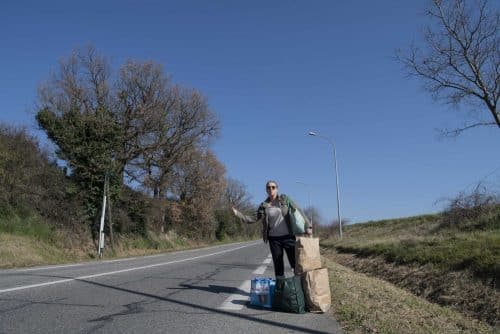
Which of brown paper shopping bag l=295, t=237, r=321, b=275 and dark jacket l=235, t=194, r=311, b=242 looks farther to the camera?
dark jacket l=235, t=194, r=311, b=242

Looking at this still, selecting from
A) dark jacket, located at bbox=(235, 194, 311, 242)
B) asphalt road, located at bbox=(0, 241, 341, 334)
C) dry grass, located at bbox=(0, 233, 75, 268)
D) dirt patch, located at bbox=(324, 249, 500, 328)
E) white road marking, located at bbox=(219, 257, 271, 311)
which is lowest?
dirt patch, located at bbox=(324, 249, 500, 328)

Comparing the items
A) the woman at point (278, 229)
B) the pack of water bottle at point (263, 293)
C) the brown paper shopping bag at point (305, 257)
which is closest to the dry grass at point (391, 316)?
the brown paper shopping bag at point (305, 257)

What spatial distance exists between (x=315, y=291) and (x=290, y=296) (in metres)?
0.38

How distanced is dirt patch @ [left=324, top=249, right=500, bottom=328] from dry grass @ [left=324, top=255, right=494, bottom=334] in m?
0.90

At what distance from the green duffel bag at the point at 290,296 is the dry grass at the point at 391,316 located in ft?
1.81

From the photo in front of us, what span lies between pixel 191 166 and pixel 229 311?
149 feet

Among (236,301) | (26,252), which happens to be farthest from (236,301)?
(26,252)

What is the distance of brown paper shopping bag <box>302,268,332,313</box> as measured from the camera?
707 centimetres

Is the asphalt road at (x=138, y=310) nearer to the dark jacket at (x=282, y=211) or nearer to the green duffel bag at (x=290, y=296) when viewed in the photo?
the green duffel bag at (x=290, y=296)

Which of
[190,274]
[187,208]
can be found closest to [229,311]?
[190,274]

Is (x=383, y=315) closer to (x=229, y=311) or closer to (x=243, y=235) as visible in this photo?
(x=229, y=311)

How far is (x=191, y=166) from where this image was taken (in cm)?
5197

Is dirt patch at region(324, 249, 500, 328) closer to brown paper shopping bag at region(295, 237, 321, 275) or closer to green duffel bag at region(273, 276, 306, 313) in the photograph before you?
brown paper shopping bag at region(295, 237, 321, 275)

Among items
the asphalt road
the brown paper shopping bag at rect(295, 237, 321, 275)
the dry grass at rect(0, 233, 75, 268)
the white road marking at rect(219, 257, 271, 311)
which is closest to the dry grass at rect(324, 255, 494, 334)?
the asphalt road
